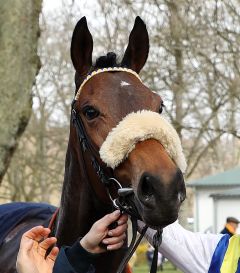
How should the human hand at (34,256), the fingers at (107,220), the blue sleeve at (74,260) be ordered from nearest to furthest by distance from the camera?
the human hand at (34,256)
the blue sleeve at (74,260)
the fingers at (107,220)

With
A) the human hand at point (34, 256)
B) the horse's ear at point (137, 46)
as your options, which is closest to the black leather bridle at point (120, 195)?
the horse's ear at point (137, 46)

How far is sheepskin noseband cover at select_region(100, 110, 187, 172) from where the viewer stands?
3188mm

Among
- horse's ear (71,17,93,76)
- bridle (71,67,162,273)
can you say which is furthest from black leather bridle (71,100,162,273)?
horse's ear (71,17,93,76)

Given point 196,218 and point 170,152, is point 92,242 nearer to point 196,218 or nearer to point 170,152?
point 170,152

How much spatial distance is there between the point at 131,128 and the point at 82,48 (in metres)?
0.80

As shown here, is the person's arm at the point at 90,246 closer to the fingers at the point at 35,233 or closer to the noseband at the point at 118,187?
the noseband at the point at 118,187

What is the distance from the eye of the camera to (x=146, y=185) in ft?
9.77

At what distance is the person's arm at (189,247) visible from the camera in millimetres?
3492

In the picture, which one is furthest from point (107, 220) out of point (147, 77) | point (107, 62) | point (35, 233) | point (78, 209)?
point (147, 77)

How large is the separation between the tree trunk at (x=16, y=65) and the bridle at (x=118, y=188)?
3357mm

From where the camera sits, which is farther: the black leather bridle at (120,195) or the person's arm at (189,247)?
the person's arm at (189,247)

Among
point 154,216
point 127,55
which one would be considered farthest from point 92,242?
point 127,55

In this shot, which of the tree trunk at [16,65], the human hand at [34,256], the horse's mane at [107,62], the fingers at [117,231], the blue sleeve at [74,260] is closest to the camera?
the human hand at [34,256]

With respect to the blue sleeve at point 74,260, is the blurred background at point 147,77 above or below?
above
